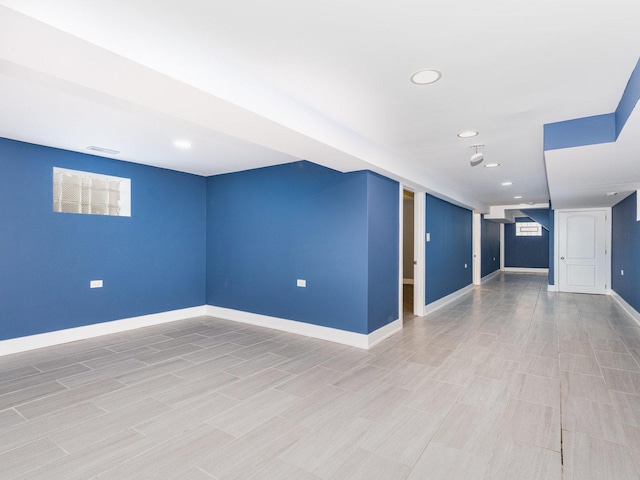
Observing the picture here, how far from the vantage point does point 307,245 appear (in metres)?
4.76

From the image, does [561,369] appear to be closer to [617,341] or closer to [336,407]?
[617,341]

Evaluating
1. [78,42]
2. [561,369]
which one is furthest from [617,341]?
[78,42]

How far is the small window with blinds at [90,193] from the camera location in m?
4.36

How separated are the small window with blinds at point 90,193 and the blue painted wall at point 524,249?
47.8 feet

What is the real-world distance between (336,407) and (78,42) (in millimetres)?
2731

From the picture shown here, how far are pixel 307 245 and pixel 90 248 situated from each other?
9.33 feet

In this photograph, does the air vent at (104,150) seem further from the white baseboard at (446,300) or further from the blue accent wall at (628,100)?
the white baseboard at (446,300)

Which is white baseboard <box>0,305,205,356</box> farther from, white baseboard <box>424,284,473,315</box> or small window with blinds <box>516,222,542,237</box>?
small window with blinds <box>516,222,542,237</box>

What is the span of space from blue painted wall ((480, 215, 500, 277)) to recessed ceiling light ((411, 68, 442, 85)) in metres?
9.47

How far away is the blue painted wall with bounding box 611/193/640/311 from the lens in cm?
576

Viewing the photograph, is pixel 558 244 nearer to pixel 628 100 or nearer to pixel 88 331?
pixel 628 100

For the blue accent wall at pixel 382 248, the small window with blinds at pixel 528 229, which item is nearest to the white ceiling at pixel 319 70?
the blue accent wall at pixel 382 248

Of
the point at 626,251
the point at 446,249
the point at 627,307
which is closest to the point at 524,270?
the point at 626,251

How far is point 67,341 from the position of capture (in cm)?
431
